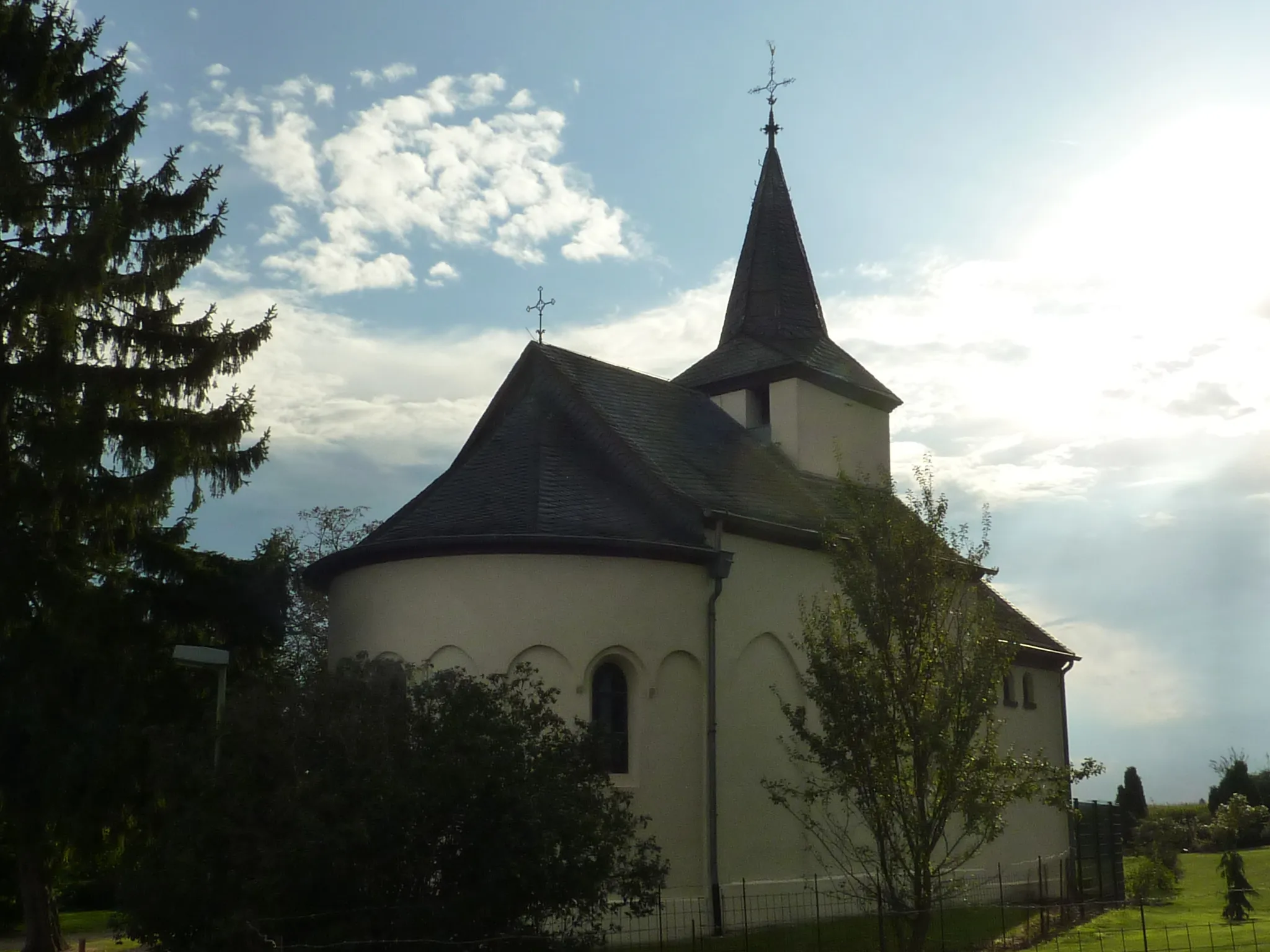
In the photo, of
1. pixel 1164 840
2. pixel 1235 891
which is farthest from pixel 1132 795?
pixel 1235 891

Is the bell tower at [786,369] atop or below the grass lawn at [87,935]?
atop

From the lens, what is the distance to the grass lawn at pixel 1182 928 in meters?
17.8

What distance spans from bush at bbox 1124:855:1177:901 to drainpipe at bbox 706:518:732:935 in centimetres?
1225

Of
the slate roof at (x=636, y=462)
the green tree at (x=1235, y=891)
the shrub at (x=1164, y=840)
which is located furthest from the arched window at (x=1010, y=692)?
the green tree at (x=1235, y=891)

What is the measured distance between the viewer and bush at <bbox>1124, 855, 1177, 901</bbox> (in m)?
26.7

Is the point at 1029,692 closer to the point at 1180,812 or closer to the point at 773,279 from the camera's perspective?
the point at 773,279

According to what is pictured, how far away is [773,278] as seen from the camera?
28.6 meters

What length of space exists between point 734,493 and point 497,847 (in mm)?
10100

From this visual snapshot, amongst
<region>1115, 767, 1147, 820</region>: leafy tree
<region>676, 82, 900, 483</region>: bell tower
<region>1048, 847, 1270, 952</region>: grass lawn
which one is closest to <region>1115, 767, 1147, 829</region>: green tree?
<region>1115, 767, 1147, 820</region>: leafy tree

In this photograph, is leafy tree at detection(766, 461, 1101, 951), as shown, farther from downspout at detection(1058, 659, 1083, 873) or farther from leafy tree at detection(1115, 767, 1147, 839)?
leafy tree at detection(1115, 767, 1147, 839)

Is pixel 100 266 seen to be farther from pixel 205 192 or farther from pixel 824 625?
pixel 824 625

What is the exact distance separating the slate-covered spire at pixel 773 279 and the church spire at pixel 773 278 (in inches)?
0.5

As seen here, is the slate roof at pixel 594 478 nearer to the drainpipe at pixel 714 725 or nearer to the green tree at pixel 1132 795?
the drainpipe at pixel 714 725

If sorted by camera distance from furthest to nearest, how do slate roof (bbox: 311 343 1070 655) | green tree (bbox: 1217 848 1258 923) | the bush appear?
the bush
green tree (bbox: 1217 848 1258 923)
slate roof (bbox: 311 343 1070 655)
